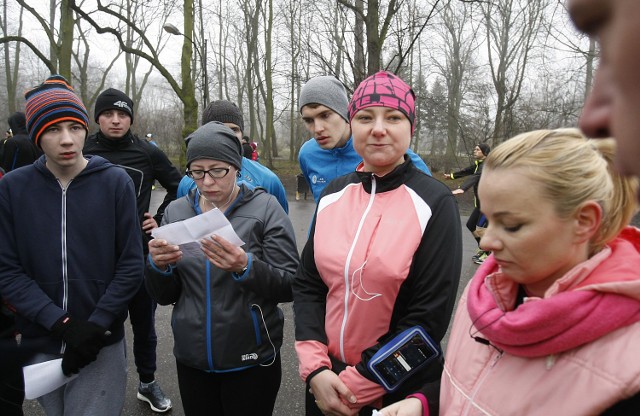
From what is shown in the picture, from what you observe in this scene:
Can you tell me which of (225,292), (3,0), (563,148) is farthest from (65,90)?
(3,0)

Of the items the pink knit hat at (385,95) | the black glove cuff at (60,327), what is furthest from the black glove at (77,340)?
the pink knit hat at (385,95)

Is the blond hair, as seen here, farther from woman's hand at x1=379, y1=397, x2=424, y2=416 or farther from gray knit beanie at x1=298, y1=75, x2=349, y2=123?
gray knit beanie at x1=298, y1=75, x2=349, y2=123

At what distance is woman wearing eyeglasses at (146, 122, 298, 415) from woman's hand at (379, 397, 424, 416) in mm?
869

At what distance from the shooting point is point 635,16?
33 centimetres

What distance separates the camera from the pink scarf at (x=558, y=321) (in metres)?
0.93

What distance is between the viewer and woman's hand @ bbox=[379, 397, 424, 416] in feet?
4.50

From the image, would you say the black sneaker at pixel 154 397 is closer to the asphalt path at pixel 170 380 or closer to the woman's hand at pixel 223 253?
the asphalt path at pixel 170 380

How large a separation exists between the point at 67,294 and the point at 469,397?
191 cm

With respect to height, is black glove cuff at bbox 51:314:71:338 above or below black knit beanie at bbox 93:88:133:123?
below

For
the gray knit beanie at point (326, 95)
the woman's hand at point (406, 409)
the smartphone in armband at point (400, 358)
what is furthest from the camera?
the gray knit beanie at point (326, 95)

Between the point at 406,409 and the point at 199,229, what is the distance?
1.12 meters

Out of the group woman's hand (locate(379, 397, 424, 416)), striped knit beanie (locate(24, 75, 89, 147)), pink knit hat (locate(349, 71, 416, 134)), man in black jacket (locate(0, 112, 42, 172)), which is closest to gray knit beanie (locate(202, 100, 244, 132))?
striped knit beanie (locate(24, 75, 89, 147))

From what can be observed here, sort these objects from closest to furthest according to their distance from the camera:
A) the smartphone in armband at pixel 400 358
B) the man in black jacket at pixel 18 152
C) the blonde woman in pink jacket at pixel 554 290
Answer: the blonde woman in pink jacket at pixel 554 290 → the smartphone in armband at pixel 400 358 → the man in black jacket at pixel 18 152

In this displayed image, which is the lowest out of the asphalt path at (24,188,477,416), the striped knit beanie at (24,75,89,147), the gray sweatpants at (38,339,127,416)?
the asphalt path at (24,188,477,416)
